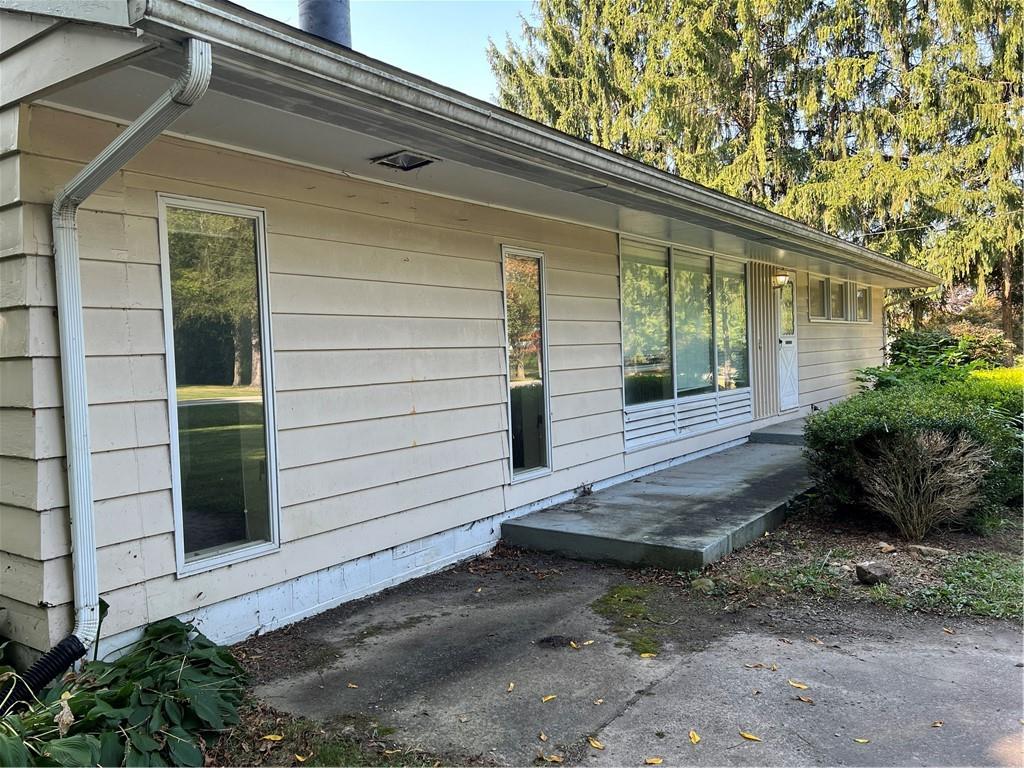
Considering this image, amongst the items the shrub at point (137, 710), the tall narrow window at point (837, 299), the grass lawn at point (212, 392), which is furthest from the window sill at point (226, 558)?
the tall narrow window at point (837, 299)

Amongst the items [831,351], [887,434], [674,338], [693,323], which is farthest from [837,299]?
[887,434]

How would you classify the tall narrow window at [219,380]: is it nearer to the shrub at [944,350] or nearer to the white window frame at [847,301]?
the white window frame at [847,301]

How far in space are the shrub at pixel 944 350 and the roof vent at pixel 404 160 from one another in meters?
10.3

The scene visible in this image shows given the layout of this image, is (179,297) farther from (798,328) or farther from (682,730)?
(798,328)

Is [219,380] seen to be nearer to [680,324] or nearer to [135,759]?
[135,759]

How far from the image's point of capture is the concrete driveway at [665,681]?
260 cm

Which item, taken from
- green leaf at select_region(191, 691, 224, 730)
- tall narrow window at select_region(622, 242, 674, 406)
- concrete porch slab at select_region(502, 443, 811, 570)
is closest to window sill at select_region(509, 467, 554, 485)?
concrete porch slab at select_region(502, 443, 811, 570)

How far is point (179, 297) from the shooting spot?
342 cm

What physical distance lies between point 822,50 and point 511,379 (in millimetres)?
15550

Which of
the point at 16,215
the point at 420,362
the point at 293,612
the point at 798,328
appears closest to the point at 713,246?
the point at 798,328

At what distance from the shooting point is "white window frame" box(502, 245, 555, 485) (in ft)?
17.7

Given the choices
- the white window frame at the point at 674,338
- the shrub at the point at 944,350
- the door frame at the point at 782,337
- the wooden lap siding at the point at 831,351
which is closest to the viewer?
the white window frame at the point at 674,338

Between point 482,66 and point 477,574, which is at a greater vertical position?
point 482,66

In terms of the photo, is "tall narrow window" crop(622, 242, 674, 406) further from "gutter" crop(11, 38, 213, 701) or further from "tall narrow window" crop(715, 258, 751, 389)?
"gutter" crop(11, 38, 213, 701)
